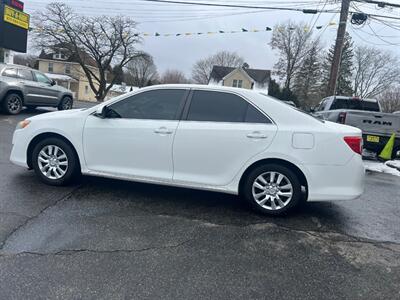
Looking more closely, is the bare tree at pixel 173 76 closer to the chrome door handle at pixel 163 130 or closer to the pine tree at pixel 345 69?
the pine tree at pixel 345 69

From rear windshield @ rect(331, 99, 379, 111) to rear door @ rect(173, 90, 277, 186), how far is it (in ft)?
28.9

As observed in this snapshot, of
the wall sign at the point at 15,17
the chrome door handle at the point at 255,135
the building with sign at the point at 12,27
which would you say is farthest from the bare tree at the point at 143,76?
the chrome door handle at the point at 255,135

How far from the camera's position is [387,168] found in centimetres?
875

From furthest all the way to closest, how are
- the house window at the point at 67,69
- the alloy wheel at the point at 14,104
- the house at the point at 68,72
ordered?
the house window at the point at 67,69, the house at the point at 68,72, the alloy wheel at the point at 14,104

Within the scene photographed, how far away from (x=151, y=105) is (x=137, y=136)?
1.59 ft

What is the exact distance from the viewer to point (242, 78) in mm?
55750

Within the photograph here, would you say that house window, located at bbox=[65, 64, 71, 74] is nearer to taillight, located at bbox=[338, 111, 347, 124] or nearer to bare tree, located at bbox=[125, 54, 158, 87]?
bare tree, located at bbox=[125, 54, 158, 87]

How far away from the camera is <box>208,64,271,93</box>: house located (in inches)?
2179

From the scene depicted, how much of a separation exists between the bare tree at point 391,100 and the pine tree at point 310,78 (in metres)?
9.22

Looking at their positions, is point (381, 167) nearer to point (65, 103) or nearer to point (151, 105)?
point (151, 105)

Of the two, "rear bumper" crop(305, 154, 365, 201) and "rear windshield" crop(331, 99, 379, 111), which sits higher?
"rear windshield" crop(331, 99, 379, 111)

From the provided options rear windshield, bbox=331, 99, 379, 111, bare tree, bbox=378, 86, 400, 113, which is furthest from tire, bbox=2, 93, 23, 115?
bare tree, bbox=378, 86, 400, 113

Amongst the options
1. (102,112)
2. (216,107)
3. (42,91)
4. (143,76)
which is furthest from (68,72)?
(216,107)

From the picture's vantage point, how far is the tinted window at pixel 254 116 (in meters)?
4.22
